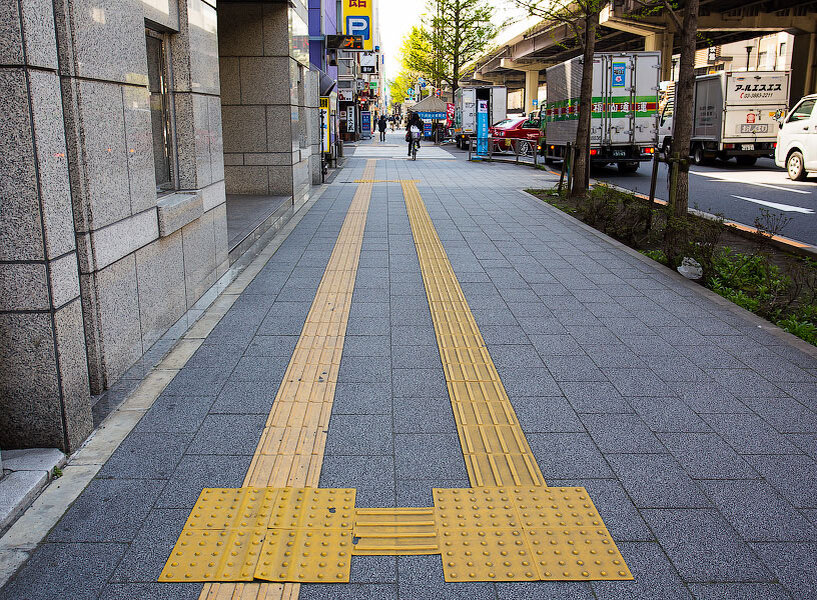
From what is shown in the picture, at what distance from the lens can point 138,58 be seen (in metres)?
5.18

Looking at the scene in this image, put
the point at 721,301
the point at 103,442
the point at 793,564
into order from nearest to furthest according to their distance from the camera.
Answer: the point at 793,564, the point at 103,442, the point at 721,301

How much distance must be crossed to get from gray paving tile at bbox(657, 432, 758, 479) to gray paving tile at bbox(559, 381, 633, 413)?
16.3 inches

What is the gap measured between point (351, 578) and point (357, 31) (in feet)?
92.5

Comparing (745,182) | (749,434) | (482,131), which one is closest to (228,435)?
(749,434)

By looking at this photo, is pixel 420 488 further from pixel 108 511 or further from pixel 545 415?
pixel 108 511

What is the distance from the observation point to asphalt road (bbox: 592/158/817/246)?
12617 mm

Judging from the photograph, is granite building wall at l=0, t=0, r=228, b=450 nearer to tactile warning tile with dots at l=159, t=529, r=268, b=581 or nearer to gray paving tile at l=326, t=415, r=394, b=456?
tactile warning tile with dots at l=159, t=529, r=268, b=581

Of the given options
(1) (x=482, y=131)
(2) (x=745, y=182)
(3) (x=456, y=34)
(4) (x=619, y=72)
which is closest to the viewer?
(2) (x=745, y=182)

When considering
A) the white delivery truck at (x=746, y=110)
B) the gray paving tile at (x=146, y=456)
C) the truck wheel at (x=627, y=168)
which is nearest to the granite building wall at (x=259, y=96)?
the gray paving tile at (x=146, y=456)

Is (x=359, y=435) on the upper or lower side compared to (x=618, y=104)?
lower

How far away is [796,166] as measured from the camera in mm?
18859

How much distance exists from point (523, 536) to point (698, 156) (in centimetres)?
2495

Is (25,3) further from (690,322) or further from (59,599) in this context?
(690,322)

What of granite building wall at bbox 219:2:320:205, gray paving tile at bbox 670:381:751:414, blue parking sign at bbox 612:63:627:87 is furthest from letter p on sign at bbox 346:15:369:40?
gray paving tile at bbox 670:381:751:414
